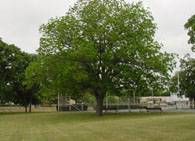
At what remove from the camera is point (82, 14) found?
164ft

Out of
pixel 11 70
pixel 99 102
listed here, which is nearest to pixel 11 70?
pixel 11 70

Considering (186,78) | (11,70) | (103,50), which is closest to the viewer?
(103,50)

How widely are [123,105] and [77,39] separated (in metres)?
23.1

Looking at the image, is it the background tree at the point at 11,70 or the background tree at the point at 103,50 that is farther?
the background tree at the point at 11,70

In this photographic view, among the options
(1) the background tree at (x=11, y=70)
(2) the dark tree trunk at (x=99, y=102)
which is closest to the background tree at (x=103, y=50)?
(2) the dark tree trunk at (x=99, y=102)

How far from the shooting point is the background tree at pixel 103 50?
47.7 metres

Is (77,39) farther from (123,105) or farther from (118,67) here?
(123,105)

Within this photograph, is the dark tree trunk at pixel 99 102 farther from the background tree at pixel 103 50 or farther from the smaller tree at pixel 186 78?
the smaller tree at pixel 186 78

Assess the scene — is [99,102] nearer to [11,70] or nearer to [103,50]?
[103,50]

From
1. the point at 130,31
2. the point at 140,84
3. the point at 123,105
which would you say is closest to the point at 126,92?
the point at 140,84

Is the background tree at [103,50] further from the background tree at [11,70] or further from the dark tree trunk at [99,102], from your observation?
the background tree at [11,70]

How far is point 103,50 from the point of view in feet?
161

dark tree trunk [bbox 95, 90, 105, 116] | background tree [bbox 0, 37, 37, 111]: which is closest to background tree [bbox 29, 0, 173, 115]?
dark tree trunk [bbox 95, 90, 105, 116]

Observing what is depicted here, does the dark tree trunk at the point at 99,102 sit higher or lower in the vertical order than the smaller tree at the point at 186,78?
lower
